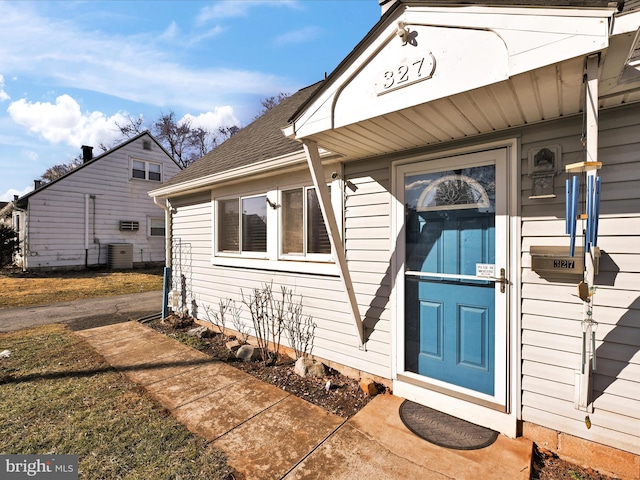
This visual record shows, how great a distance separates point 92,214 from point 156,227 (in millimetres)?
2779

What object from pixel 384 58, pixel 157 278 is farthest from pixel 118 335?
pixel 157 278

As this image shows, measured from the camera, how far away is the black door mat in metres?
2.34

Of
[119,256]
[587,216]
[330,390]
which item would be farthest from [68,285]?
[587,216]

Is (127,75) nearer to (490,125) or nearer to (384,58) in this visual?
(384,58)

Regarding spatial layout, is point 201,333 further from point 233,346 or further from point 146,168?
point 146,168

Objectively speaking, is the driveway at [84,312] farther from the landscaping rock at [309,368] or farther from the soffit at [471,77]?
the soffit at [471,77]

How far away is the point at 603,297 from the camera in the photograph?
210 centimetres

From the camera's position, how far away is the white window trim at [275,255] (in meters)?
3.65

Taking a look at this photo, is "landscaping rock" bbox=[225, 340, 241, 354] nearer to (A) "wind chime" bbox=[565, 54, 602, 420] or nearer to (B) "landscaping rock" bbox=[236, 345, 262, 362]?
(B) "landscaping rock" bbox=[236, 345, 262, 362]

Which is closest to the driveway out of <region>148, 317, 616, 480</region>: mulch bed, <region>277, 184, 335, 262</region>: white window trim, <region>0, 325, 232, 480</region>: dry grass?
<region>0, 325, 232, 480</region>: dry grass

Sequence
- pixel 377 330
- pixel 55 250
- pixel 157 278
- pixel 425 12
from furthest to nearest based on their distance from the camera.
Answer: pixel 55 250
pixel 157 278
pixel 377 330
pixel 425 12

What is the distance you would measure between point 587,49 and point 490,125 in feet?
3.14

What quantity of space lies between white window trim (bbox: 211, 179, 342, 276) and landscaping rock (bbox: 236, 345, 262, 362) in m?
1.15

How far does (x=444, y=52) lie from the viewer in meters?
1.76
